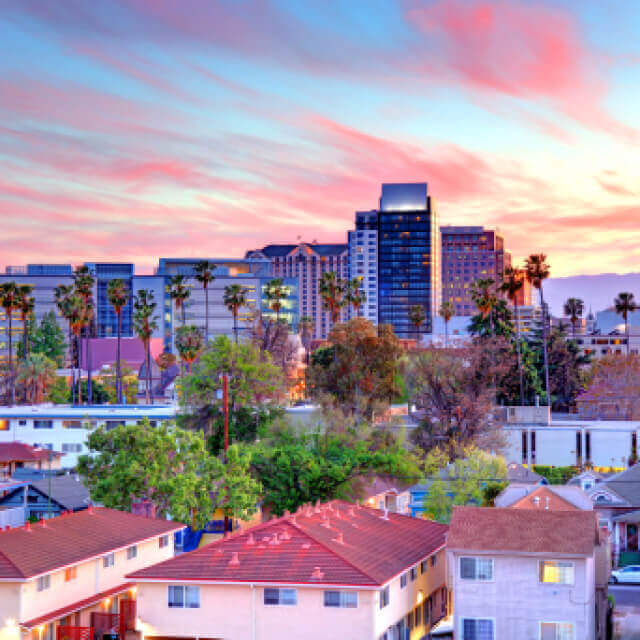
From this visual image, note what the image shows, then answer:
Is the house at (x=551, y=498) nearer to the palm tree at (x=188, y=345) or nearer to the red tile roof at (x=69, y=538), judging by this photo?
the red tile roof at (x=69, y=538)

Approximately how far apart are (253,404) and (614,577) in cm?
3137

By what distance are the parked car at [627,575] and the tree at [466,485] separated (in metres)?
8.97

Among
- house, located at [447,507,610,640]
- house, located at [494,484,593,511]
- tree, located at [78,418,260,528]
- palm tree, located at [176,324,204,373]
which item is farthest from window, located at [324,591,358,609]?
palm tree, located at [176,324,204,373]

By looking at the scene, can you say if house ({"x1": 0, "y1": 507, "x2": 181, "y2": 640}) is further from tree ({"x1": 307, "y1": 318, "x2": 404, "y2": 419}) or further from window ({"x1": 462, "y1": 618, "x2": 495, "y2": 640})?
tree ({"x1": 307, "y1": 318, "x2": 404, "y2": 419})

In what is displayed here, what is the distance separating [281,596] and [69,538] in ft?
34.9

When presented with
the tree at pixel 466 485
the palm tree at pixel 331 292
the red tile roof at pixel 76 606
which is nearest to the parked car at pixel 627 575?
the tree at pixel 466 485

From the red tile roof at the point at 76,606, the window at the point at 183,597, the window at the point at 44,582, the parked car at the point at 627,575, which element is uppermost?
the window at the point at 44,582

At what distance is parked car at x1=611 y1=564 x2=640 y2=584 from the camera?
184 feet

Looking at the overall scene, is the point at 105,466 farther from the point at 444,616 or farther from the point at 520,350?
the point at 520,350

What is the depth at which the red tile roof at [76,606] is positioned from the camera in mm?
36153

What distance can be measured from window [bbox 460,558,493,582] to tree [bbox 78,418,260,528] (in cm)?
1819

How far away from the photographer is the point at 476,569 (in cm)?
3766

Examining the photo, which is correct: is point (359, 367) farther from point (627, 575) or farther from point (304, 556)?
point (304, 556)

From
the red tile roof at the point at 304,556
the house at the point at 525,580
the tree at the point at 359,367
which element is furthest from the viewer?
the tree at the point at 359,367
